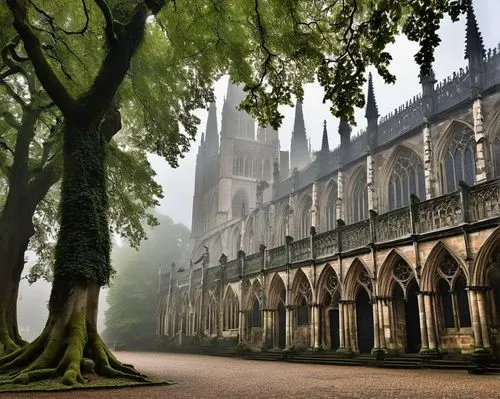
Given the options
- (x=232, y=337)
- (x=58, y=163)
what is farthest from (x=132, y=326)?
(x=58, y=163)

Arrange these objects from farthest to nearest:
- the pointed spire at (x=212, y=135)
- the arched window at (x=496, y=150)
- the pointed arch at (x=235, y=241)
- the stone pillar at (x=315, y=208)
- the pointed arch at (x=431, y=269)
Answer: the pointed spire at (x=212, y=135) < the pointed arch at (x=235, y=241) < the stone pillar at (x=315, y=208) < the arched window at (x=496, y=150) < the pointed arch at (x=431, y=269)

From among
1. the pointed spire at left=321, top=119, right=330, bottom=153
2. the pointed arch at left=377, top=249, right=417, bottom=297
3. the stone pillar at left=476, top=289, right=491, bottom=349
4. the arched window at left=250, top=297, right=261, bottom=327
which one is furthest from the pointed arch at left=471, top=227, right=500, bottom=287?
the pointed spire at left=321, top=119, right=330, bottom=153

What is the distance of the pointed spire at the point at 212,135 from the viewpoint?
73.7m

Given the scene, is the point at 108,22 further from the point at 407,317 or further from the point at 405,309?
the point at 407,317

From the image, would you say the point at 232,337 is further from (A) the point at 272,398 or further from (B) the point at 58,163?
(A) the point at 272,398

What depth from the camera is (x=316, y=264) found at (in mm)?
20906

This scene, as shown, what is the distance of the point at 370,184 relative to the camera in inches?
1088

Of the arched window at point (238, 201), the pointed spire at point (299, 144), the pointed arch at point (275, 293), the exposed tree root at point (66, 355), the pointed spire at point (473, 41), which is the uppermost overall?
the pointed spire at point (299, 144)

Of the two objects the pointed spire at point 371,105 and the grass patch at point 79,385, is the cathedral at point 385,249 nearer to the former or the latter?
the pointed spire at point 371,105

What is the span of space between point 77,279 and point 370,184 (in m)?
21.3

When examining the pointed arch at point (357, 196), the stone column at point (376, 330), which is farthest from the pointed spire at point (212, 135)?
the stone column at point (376, 330)

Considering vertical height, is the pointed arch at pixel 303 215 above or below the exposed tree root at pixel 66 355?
above

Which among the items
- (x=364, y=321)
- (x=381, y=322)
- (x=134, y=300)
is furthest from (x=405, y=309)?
(x=134, y=300)

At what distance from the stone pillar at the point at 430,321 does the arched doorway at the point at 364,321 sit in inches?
149
